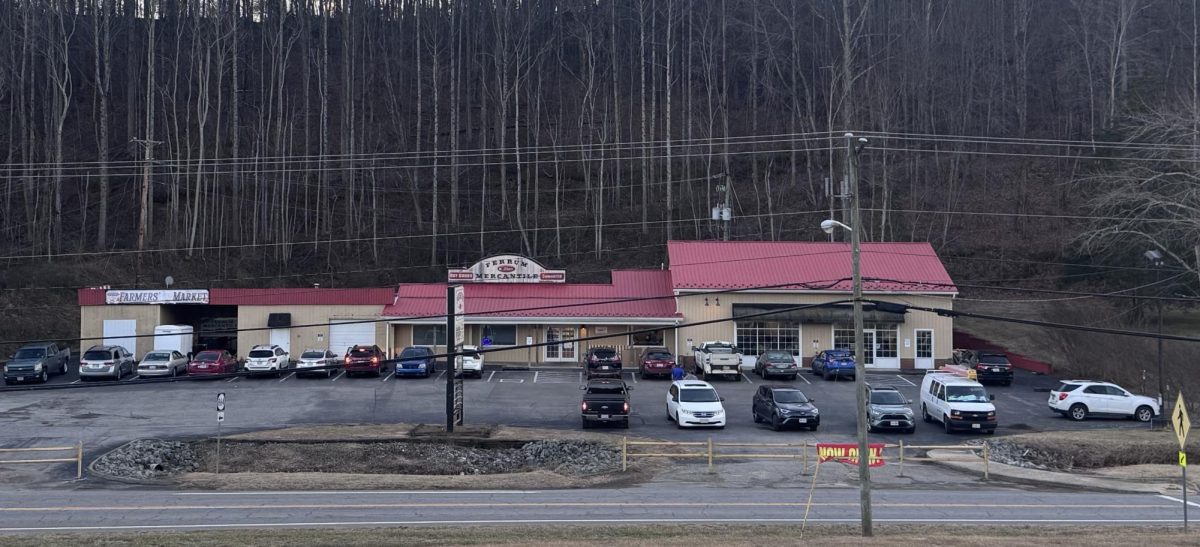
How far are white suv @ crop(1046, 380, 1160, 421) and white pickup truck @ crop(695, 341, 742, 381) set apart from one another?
1312cm

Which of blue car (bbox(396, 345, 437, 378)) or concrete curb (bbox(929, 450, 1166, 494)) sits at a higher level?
blue car (bbox(396, 345, 437, 378))

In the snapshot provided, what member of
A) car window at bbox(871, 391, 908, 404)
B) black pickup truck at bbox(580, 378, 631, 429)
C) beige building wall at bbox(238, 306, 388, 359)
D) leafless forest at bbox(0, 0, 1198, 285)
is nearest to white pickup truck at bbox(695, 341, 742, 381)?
car window at bbox(871, 391, 908, 404)

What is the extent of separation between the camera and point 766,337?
1893 inches

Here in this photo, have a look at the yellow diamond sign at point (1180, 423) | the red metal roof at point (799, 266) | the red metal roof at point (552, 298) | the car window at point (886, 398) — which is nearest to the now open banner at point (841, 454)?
the yellow diamond sign at point (1180, 423)

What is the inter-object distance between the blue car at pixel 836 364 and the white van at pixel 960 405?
8.52 metres

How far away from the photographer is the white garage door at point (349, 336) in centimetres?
4819

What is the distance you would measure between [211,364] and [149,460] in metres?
16.1

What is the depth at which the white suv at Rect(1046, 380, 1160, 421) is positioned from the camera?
34.9 metres

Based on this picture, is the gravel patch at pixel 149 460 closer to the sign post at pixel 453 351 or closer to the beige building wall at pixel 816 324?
the sign post at pixel 453 351

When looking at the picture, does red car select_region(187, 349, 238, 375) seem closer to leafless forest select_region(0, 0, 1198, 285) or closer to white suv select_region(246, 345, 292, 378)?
white suv select_region(246, 345, 292, 378)

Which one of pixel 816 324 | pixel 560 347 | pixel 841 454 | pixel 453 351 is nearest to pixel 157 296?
pixel 560 347

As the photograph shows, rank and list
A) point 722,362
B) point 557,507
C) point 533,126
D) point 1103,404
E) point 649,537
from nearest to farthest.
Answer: point 649,537 < point 557,507 < point 1103,404 < point 722,362 < point 533,126

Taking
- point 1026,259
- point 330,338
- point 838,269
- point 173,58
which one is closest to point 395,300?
point 330,338

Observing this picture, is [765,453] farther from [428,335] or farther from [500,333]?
[428,335]
